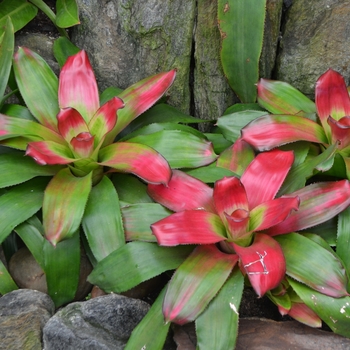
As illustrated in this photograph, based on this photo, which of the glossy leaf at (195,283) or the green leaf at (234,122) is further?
the green leaf at (234,122)

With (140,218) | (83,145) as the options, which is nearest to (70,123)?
(83,145)

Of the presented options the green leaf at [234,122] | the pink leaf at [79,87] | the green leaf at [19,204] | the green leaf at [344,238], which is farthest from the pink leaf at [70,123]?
the green leaf at [344,238]

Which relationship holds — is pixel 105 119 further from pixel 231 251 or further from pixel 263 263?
pixel 263 263

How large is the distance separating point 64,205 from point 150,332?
1.62 feet

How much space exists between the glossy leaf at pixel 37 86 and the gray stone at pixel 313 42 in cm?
99

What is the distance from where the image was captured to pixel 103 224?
1.73m

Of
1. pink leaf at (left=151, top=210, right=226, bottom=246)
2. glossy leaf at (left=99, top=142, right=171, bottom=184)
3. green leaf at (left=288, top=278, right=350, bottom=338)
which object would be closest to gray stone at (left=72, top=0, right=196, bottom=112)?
glossy leaf at (left=99, top=142, right=171, bottom=184)

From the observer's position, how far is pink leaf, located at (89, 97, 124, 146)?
1.82m

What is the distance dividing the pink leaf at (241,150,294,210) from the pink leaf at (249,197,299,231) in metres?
0.07

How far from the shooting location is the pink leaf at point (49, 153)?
1.68 metres

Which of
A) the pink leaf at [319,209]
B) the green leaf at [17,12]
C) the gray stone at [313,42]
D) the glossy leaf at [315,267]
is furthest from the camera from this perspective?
the green leaf at [17,12]

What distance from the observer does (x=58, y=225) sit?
64.6 inches

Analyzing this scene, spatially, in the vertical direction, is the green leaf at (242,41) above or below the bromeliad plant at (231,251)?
above

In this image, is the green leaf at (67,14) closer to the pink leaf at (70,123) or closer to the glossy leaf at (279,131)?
the pink leaf at (70,123)
